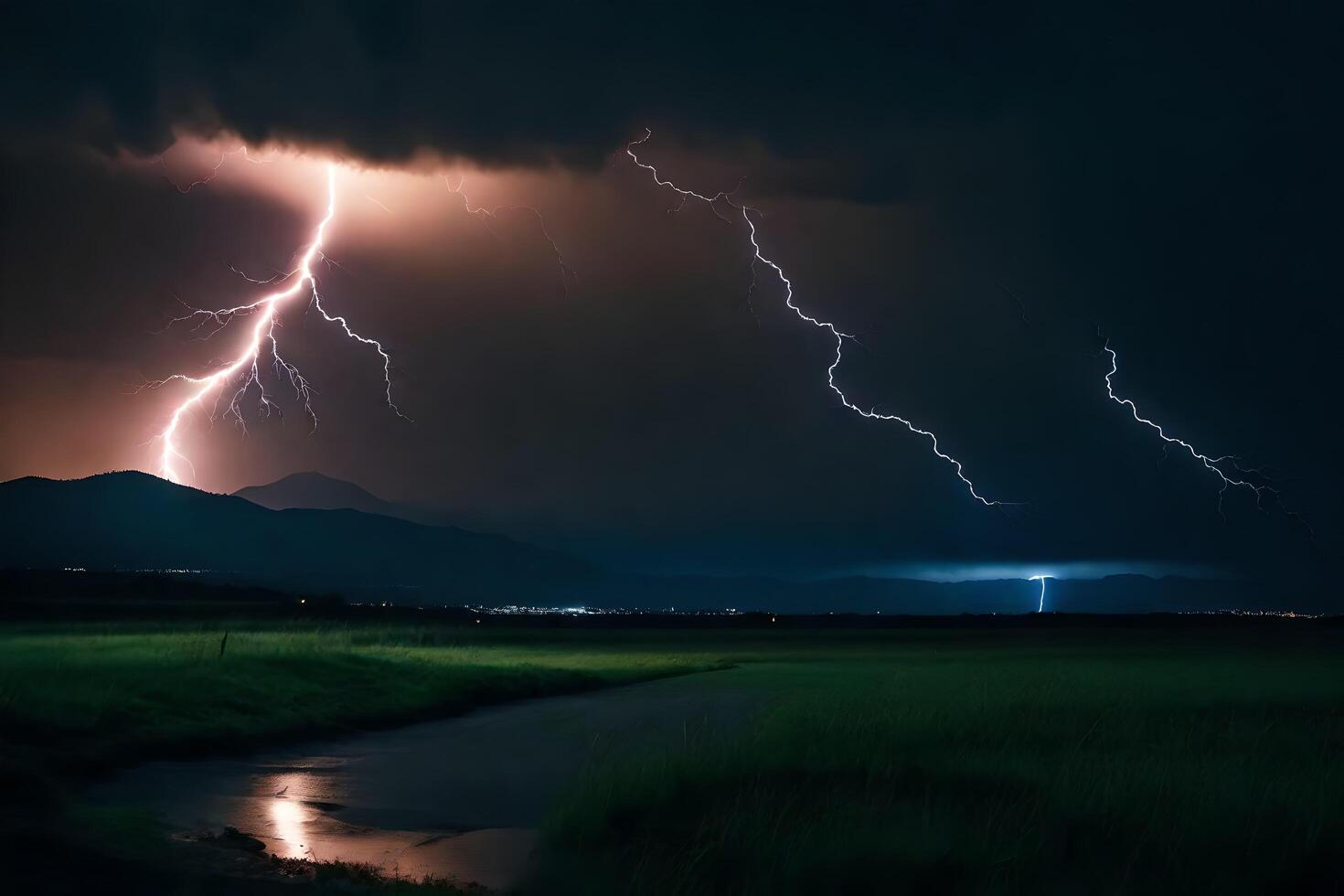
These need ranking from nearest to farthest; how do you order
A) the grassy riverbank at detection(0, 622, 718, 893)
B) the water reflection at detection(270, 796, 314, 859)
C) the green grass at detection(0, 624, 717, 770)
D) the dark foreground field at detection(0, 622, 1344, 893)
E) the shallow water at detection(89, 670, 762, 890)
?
1. the grassy riverbank at detection(0, 622, 718, 893)
2. the dark foreground field at detection(0, 622, 1344, 893)
3. the water reflection at detection(270, 796, 314, 859)
4. the shallow water at detection(89, 670, 762, 890)
5. the green grass at detection(0, 624, 717, 770)

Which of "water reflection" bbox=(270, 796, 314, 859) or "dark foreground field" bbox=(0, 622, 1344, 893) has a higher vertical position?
"dark foreground field" bbox=(0, 622, 1344, 893)

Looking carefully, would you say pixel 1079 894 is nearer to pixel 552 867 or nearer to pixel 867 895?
pixel 867 895

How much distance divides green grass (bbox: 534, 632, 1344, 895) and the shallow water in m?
1.25

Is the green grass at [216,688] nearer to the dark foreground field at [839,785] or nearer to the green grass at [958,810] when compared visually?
the dark foreground field at [839,785]

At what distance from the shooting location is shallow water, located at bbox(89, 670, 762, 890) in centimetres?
1335

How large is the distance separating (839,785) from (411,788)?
621 centimetres

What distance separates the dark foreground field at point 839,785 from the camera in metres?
11.6

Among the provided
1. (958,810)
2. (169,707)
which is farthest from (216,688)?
(958,810)

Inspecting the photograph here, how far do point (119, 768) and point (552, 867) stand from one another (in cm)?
946

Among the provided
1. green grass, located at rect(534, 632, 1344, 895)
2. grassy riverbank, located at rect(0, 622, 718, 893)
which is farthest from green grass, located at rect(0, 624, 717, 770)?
green grass, located at rect(534, 632, 1344, 895)

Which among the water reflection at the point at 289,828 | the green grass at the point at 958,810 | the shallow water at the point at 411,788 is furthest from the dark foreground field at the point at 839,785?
the water reflection at the point at 289,828

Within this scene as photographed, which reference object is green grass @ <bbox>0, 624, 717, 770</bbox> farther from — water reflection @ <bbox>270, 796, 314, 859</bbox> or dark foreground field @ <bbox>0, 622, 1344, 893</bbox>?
water reflection @ <bbox>270, 796, 314, 859</bbox>

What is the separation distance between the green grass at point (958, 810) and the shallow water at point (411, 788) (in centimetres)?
125

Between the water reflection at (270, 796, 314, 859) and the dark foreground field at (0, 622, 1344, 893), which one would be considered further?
the water reflection at (270, 796, 314, 859)
